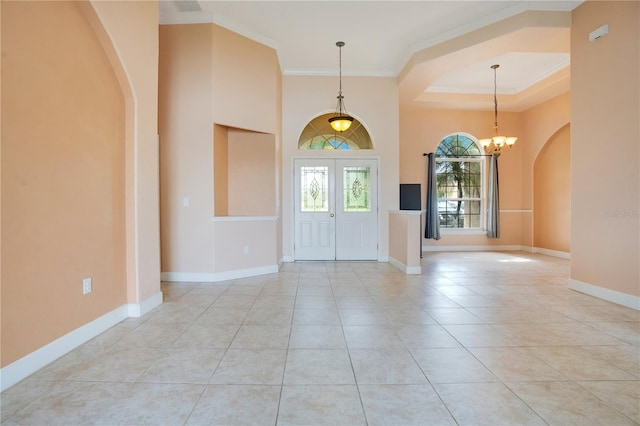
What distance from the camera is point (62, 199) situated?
2330 millimetres

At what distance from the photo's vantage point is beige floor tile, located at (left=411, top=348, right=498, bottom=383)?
6.53 ft

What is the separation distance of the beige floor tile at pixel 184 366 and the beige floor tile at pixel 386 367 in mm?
1005

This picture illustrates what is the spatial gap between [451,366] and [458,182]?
6.97 meters

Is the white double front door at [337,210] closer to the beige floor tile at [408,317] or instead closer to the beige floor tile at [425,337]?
the beige floor tile at [408,317]

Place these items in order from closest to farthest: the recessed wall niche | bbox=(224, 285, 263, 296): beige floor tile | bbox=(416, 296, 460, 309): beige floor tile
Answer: bbox=(416, 296, 460, 309): beige floor tile → bbox=(224, 285, 263, 296): beige floor tile → the recessed wall niche

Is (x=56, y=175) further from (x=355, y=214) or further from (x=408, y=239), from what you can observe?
(x=355, y=214)

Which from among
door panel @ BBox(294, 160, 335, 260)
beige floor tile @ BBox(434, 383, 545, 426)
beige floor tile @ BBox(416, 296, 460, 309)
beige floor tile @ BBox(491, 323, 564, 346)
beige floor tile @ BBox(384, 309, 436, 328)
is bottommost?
beige floor tile @ BBox(416, 296, 460, 309)

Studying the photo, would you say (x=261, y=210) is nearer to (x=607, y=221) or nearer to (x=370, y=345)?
(x=370, y=345)

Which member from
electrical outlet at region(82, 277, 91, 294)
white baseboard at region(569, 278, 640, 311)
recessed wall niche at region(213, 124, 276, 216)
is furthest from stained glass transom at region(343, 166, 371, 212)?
electrical outlet at region(82, 277, 91, 294)

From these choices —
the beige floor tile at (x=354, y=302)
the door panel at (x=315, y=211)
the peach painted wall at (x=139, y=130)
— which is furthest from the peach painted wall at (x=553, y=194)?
the peach painted wall at (x=139, y=130)

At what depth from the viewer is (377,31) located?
4.82 meters

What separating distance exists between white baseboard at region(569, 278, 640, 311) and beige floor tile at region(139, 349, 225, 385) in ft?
14.2

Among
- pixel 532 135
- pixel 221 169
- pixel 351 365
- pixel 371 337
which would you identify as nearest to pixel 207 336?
pixel 351 365

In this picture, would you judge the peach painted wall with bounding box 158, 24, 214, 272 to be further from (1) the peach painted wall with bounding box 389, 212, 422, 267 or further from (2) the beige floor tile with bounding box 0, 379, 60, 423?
(1) the peach painted wall with bounding box 389, 212, 422, 267
